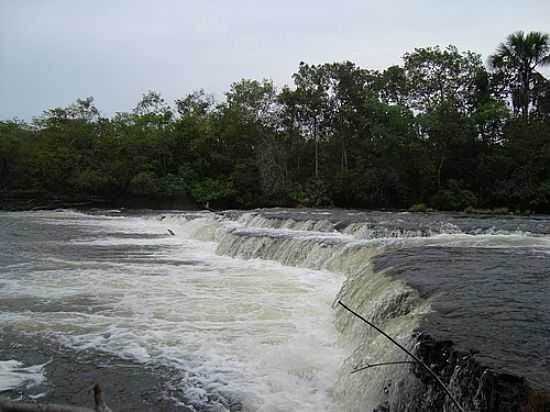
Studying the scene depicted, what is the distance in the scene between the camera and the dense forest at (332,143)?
96.3 ft

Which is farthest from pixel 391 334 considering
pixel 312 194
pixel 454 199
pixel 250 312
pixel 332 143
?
pixel 332 143

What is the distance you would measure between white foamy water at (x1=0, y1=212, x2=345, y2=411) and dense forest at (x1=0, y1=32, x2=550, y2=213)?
19.9m

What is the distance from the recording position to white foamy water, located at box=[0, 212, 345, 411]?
4.94 metres

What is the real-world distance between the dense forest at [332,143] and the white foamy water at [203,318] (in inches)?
782

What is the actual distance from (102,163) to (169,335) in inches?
1488

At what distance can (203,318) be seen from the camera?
23.4 feet

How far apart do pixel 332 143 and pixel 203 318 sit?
3251cm

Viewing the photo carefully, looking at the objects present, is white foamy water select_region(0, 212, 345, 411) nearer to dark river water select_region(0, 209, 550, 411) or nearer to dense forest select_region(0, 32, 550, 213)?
dark river water select_region(0, 209, 550, 411)

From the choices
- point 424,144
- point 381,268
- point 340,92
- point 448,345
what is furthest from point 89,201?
point 448,345

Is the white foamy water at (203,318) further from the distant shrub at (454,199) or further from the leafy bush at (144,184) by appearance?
the leafy bush at (144,184)

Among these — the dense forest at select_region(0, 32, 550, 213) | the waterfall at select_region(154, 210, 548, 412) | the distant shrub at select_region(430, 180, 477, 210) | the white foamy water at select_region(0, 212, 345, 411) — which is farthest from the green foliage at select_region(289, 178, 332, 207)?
the white foamy water at select_region(0, 212, 345, 411)

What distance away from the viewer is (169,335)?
20.7 feet

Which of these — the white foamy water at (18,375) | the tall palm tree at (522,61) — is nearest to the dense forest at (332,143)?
the tall palm tree at (522,61)

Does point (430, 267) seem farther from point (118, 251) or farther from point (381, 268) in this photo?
point (118, 251)
